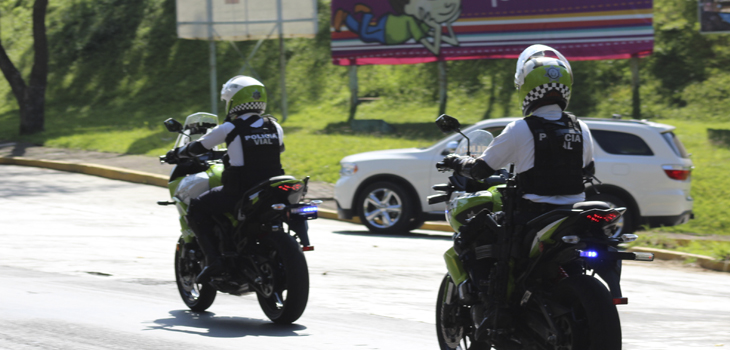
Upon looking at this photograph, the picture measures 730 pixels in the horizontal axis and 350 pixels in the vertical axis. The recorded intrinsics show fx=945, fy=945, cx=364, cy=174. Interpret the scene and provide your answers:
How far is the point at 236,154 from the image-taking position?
6.97 meters

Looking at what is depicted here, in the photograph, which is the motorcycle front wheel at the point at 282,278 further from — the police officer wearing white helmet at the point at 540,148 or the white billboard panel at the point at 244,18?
the white billboard panel at the point at 244,18

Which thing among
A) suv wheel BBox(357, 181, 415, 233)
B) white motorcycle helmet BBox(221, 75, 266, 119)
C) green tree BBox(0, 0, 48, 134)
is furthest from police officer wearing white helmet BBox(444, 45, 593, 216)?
green tree BBox(0, 0, 48, 134)

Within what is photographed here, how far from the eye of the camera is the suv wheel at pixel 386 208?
13.0m

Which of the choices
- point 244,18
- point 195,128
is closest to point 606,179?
point 195,128

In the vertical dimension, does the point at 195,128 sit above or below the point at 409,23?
below

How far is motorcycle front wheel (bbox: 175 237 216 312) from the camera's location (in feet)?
24.1

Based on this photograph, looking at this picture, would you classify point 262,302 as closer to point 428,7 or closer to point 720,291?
point 720,291

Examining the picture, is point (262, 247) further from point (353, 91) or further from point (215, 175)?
point (353, 91)

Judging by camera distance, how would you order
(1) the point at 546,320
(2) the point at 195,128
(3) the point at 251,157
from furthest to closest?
(2) the point at 195,128 < (3) the point at 251,157 < (1) the point at 546,320

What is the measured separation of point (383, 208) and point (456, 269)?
26.0ft

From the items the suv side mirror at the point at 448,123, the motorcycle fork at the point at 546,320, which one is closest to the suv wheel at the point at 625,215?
the suv side mirror at the point at 448,123

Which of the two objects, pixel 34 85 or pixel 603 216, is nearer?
pixel 603 216

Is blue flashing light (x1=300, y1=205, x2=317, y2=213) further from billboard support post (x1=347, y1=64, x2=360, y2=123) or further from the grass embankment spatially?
billboard support post (x1=347, y1=64, x2=360, y2=123)

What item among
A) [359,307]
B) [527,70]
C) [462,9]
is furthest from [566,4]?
[527,70]
